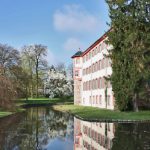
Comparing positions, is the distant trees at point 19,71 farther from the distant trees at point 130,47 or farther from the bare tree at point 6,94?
the distant trees at point 130,47

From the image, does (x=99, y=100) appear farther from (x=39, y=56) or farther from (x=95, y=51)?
(x=39, y=56)

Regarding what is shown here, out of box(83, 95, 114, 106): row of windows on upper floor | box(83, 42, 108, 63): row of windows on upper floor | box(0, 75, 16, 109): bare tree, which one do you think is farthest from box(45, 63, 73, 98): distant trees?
box(0, 75, 16, 109): bare tree

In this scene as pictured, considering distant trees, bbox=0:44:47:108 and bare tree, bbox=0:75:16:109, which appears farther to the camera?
distant trees, bbox=0:44:47:108

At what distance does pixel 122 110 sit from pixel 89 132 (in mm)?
19395

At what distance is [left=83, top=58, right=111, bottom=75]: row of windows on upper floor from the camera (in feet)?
178

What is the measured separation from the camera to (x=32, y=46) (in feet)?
314

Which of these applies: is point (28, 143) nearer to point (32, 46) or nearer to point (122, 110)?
point (122, 110)

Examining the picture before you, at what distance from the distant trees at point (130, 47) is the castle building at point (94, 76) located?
389cm

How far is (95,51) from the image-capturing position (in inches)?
2532

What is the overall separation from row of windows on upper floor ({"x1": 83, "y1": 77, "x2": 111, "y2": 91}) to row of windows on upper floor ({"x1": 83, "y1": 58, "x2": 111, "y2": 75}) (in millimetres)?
1868

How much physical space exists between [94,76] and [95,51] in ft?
14.6

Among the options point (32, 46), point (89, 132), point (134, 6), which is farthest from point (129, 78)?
point (32, 46)

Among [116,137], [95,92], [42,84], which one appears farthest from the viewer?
[42,84]

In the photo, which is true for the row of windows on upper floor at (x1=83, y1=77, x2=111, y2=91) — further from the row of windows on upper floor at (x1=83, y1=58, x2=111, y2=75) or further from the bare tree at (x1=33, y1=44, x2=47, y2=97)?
the bare tree at (x1=33, y1=44, x2=47, y2=97)
